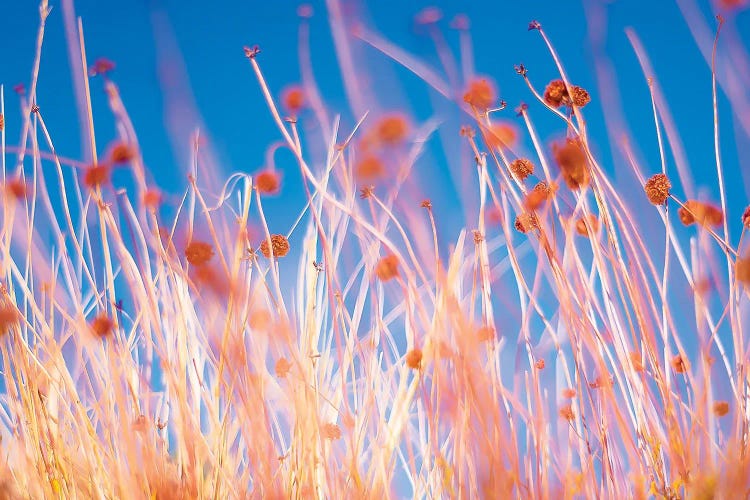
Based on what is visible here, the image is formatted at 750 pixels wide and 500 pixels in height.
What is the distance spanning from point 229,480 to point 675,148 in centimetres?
127

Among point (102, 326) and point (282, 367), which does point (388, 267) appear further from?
point (102, 326)

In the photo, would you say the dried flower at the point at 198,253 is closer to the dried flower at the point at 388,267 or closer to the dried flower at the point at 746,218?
the dried flower at the point at 388,267

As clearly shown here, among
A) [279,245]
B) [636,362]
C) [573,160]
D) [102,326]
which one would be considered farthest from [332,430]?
[573,160]

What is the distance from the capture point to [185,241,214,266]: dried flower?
1250mm

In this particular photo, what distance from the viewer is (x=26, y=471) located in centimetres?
168

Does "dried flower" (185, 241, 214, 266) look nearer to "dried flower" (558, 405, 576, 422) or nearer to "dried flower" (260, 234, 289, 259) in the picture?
"dried flower" (260, 234, 289, 259)

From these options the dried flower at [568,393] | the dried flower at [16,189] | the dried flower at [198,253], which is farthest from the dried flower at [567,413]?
the dried flower at [16,189]

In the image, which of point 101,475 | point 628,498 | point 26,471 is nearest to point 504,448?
point 628,498

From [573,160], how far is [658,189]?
37 cm

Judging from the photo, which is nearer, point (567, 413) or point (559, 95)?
point (559, 95)

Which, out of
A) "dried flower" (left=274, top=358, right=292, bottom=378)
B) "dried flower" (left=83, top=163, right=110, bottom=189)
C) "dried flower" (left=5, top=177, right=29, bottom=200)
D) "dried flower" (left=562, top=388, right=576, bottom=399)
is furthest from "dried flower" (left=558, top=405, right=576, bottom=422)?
"dried flower" (left=5, top=177, right=29, bottom=200)

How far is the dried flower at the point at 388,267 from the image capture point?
5.03 ft

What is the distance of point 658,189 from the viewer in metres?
1.65

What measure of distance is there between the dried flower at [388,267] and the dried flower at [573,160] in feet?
1.38
